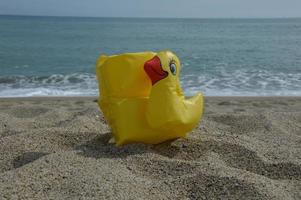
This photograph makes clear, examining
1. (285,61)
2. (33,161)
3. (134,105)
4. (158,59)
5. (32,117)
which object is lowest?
(285,61)

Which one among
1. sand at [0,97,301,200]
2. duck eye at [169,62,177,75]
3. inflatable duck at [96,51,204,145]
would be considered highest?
duck eye at [169,62,177,75]

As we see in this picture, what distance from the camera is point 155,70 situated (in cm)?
312

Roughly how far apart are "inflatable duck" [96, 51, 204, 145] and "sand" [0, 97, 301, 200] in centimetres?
15

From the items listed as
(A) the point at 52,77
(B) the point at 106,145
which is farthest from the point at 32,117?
(A) the point at 52,77

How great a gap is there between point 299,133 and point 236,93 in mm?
3439

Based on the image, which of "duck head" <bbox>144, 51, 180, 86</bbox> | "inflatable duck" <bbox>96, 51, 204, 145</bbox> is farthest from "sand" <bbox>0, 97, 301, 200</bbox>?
"duck head" <bbox>144, 51, 180, 86</bbox>

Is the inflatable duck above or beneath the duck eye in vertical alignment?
beneath

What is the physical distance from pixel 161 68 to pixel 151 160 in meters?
0.71

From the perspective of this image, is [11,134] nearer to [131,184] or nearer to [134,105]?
[134,105]

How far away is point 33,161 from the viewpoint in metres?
2.97

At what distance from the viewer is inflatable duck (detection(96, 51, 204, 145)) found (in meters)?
3.12

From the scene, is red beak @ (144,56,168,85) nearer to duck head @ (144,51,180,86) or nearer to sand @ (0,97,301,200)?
duck head @ (144,51,180,86)

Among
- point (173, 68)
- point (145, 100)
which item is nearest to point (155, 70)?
point (173, 68)

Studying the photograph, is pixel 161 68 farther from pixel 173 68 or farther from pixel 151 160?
pixel 151 160
